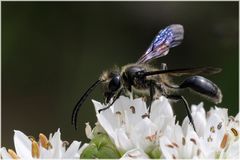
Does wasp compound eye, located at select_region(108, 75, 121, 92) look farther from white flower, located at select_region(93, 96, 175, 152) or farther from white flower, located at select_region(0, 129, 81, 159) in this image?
white flower, located at select_region(0, 129, 81, 159)

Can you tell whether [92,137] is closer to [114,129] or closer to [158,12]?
[114,129]

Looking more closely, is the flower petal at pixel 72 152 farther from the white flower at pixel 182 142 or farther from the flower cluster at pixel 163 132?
the white flower at pixel 182 142

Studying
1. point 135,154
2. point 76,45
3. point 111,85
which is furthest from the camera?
point 76,45

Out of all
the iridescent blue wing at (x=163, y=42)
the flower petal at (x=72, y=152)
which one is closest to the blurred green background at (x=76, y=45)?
the iridescent blue wing at (x=163, y=42)

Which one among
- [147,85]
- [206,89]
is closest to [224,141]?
[206,89]

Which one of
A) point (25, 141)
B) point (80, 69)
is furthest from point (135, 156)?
point (80, 69)

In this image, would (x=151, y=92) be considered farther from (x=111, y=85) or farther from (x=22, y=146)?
(x=22, y=146)
